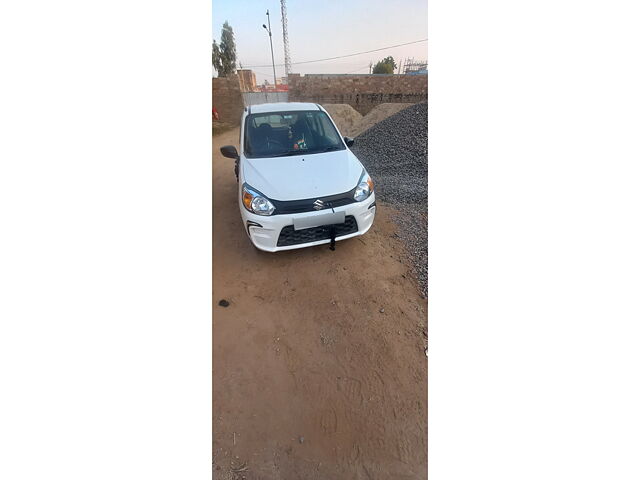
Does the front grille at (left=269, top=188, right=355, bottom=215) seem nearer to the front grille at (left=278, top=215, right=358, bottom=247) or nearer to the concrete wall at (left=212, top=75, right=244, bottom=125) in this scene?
the front grille at (left=278, top=215, right=358, bottom=247)

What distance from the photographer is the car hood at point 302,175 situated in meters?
2.75

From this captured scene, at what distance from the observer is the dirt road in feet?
5.19

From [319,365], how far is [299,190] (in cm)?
162

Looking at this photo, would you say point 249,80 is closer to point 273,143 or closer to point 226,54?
point 226,54

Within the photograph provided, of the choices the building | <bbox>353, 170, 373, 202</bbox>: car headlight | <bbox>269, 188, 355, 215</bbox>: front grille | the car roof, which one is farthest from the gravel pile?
the building

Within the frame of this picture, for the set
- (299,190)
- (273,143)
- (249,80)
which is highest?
(249,80)

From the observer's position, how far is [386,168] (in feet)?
20.1

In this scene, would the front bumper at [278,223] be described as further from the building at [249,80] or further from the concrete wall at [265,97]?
the building at [249,80]

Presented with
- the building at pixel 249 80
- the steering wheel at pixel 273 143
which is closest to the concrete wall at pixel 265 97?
the building at pixel 249 80

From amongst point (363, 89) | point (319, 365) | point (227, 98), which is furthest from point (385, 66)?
point (319, 365)

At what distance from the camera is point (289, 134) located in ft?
11.8

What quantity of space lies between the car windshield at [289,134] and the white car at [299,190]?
0.04 feet

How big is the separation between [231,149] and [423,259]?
2753 mm

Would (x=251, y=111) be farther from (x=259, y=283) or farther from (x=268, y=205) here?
(x=259, y=283)
